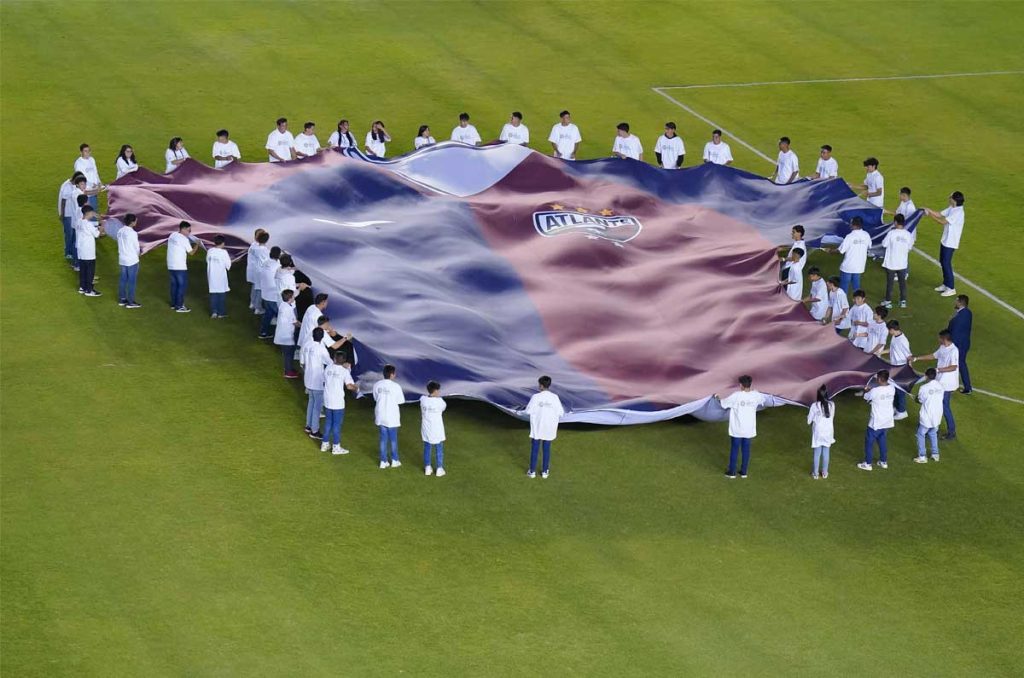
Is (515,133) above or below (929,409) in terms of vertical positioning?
above

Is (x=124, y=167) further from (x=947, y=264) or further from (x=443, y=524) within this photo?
(x=947, y=264)

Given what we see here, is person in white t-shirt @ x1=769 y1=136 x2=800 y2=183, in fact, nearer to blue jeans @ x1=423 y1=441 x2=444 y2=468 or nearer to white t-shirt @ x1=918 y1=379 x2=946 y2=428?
white t-shirt @ x1=918 y1=379 x2=946 y2=428

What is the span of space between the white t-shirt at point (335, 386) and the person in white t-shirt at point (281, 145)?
10.5m

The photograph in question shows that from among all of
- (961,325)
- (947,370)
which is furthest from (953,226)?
A: (947,370)

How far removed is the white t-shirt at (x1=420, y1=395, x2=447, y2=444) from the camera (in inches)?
849

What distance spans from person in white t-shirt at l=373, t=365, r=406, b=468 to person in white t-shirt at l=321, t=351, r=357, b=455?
48 cm

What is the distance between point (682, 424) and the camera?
23.7m

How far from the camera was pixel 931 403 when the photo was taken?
22578 millimetres

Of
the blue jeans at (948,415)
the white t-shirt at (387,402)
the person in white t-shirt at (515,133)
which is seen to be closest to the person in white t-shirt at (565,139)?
the person in white t-shirt at (515,133)

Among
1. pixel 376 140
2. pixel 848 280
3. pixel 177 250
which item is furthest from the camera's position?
pixel 376 140

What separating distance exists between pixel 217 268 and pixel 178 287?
49.7 inches

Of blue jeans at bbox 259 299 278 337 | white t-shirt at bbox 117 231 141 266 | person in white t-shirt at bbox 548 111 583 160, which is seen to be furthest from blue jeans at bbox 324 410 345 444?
person in white t-shirt at bbox 548 111 583 160

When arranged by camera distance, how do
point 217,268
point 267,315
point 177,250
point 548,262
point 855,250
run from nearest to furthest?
point 267,315
point 217,268
point 177,250
point 548,262
point 855,250

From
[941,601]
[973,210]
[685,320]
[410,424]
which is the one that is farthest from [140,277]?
[973,210]
